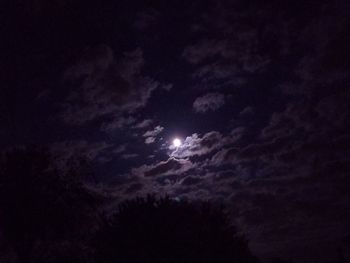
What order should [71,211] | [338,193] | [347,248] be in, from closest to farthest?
[71,211]
[338,193]
[347,248]

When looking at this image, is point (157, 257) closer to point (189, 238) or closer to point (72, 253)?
point (189, 238)

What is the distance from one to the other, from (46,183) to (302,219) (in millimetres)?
57765

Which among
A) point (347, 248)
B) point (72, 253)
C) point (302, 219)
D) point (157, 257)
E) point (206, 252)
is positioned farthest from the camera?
point (347, 248)

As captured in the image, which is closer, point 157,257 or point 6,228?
point 157,257

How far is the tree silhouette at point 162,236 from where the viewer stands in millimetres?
27047

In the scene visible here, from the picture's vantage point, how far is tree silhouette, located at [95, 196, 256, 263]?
27047mm

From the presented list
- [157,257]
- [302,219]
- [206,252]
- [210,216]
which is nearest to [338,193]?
[302,219]

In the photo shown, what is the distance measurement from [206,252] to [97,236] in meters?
7.41

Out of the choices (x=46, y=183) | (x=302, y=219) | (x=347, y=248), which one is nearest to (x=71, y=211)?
(x=46, y=183)

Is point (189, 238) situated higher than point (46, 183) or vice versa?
point (46, 183)

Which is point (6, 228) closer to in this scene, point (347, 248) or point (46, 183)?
point (46, 183)

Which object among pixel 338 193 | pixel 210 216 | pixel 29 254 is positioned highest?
pixel 338 193

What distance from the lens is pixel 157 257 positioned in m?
26.7

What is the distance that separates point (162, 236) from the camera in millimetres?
27609
